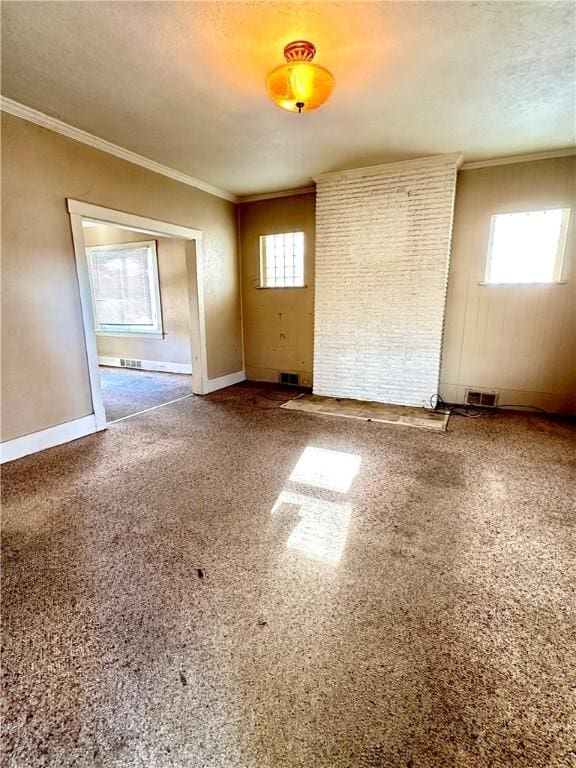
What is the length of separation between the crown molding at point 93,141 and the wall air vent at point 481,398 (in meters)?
4.32

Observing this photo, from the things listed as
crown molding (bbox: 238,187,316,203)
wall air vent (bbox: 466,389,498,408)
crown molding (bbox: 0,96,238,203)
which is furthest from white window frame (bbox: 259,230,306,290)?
wall air vent (bbox: 466,389,498,408)

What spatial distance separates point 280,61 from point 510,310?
11.1ft

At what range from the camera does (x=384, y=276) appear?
4.26 metres

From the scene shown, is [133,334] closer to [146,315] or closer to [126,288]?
[146,315]

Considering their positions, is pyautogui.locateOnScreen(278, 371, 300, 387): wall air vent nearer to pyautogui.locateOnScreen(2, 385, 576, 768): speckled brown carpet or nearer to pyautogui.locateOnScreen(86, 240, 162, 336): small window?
pyautogui.locateOnScreen(86, 240, 162, 336): small window

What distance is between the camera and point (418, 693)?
3.86ft

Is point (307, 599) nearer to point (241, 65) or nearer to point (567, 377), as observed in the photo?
point (241, 65)

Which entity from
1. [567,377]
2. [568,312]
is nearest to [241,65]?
[568,312]

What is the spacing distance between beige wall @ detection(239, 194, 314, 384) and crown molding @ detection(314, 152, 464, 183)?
643 mm

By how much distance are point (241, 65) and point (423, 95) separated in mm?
1347

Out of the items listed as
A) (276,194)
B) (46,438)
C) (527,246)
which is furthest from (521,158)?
(46,438)

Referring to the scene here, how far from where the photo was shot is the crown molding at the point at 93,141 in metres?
2.68

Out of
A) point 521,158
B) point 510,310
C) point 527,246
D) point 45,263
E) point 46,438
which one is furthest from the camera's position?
point 510,310

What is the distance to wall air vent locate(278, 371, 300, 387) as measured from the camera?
17.7 ft
